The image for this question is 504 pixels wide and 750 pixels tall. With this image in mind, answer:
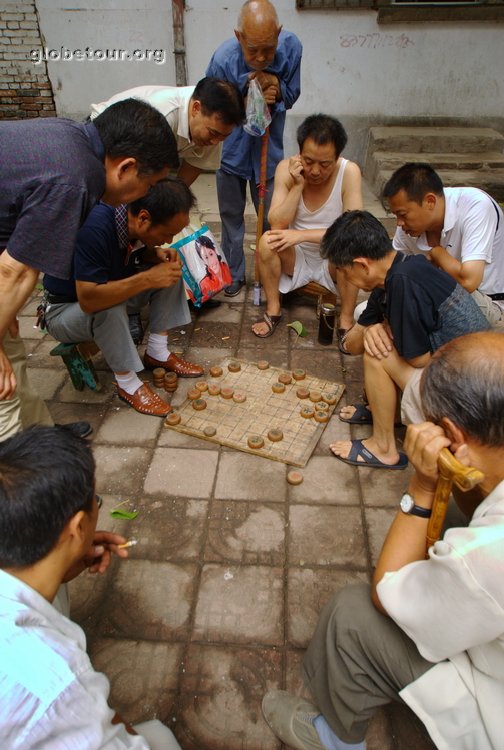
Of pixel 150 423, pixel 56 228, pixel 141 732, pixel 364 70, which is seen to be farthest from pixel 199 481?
pixel 364 70

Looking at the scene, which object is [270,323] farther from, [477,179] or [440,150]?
[440,150]

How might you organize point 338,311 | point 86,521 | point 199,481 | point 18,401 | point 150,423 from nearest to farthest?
1. point 86,521
2. point 18,401
3. point 199,481
4. point 150,423
5. point 338,311

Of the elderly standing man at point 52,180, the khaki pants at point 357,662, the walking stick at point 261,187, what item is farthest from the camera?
the walking stick at point 261,187

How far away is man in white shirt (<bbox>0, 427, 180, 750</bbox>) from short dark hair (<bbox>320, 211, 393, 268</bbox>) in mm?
1657

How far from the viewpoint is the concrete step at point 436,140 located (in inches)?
258

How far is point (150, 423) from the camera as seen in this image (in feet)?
10.1

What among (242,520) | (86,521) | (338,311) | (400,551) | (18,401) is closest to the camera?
(86,521)

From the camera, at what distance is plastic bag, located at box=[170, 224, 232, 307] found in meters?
3.75

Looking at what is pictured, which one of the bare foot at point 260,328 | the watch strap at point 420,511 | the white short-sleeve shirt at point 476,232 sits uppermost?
the white short-sleeve shirt at point 476,232

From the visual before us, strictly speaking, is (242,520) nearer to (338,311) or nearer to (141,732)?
(141,732)

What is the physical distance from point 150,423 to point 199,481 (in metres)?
0.59

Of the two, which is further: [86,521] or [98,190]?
[98,190]

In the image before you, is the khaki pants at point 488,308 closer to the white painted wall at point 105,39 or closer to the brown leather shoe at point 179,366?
the brown leather shoe at point 179,366

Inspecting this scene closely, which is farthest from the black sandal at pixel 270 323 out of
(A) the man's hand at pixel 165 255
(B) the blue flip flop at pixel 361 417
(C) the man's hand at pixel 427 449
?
(C) the man's hand at pixel 427 449
